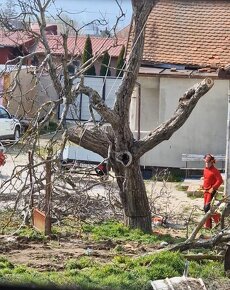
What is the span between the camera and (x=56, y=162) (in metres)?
12.3

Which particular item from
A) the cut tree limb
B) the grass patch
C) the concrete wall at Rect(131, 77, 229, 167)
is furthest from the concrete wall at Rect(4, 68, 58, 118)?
the concrete wall at Rect(131, 77, 229, 167)

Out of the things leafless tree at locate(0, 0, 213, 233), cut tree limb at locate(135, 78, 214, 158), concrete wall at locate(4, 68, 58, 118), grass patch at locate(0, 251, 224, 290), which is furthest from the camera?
cut tree limb at locate(135, 78, 214, 158)

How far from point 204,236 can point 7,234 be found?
10.5 ft

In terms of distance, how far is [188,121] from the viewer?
2381 centimetres

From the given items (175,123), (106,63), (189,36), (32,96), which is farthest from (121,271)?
(106,63)

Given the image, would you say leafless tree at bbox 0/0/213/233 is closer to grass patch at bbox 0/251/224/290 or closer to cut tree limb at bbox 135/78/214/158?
cut tree limb at bbox 135/78/214/158

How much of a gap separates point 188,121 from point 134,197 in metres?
10.1

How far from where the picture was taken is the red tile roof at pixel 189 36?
24.3 metres

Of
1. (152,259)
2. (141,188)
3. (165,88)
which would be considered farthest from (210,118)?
(152,259)

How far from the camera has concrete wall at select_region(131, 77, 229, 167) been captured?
77.3 ft

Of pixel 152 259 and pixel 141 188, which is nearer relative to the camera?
pixel 152 259

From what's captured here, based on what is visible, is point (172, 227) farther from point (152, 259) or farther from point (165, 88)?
point (165, 88)

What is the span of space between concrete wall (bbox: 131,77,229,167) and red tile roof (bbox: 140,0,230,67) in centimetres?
78

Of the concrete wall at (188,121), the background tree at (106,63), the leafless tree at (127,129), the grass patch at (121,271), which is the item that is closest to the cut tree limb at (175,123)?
the leafless tree at (127,129)
